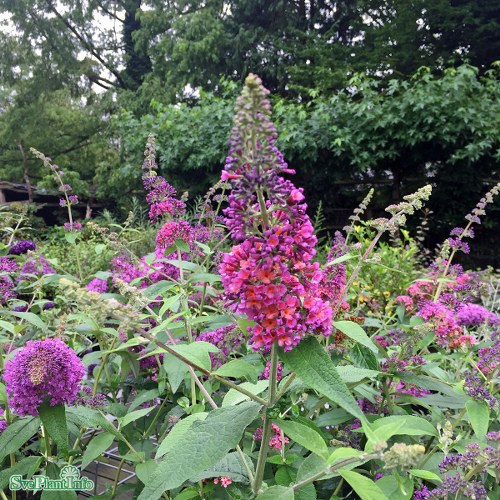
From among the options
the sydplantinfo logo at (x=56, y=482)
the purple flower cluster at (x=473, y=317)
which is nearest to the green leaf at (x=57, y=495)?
the sydplantinfo logo at (x=56, y=482)

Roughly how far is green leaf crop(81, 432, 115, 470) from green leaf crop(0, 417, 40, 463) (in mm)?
Answer: 155

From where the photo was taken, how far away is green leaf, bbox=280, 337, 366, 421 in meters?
0.80

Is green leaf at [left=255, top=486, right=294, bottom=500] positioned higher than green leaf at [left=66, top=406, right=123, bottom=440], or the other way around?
green leaf at [left=66, top=406, right=123, bottom=440]

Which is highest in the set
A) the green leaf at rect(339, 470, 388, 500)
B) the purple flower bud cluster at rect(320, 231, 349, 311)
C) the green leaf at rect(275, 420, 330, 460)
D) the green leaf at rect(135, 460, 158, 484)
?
the purple flower bud cluster at rect(320, 231, 349, 311)

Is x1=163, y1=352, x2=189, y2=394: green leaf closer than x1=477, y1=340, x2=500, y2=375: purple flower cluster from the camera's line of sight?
Yes

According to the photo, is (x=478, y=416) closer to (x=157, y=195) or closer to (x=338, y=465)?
(x=338, y=465)

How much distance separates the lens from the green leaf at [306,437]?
2.88 ft

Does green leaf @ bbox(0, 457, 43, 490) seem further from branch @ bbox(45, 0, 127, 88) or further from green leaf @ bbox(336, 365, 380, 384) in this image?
branch @ bbox(45, 0, 127, 88)

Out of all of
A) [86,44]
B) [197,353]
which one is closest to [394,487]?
[197,353]

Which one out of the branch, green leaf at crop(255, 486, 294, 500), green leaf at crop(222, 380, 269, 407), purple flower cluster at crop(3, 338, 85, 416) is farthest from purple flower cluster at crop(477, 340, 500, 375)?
the branch

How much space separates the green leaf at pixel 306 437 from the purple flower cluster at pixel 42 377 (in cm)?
64

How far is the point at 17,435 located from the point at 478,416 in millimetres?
1195

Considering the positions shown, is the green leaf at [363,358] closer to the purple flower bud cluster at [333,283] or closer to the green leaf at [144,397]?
the purple flower bud cluster at [333,283]

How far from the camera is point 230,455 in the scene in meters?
1.18
